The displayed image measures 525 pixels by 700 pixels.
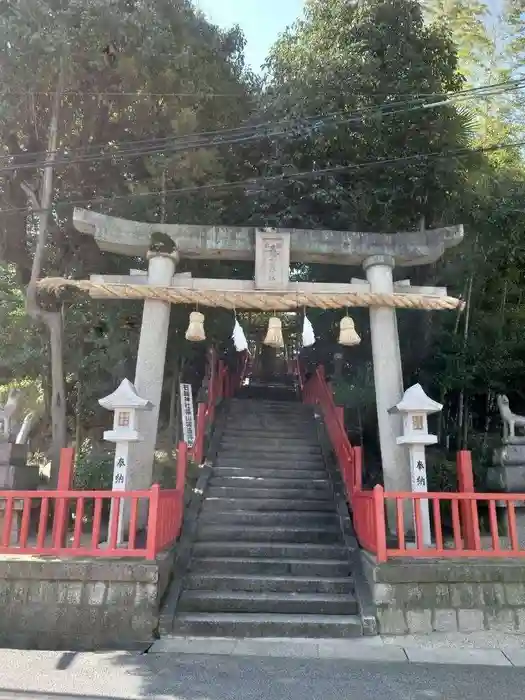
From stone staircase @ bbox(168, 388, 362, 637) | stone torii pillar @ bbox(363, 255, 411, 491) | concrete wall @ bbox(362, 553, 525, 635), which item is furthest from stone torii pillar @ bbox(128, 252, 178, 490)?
concrete wall @ bbox(362, 553, 525, 635)

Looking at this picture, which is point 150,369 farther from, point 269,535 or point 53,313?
point 53,313

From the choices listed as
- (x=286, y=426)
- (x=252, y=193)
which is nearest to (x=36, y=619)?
(x=286, y=426)

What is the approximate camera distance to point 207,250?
25.6ft

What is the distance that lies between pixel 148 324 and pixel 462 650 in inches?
220

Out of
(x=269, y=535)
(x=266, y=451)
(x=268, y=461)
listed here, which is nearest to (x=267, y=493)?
(x=269, y=535)

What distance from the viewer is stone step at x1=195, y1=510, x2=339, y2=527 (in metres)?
7.48

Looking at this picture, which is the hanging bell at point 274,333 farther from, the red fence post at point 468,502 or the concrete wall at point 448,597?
the concrete wall at point 448,597

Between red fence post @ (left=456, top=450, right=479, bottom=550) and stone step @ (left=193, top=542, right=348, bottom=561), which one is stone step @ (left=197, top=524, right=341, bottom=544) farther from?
red fence post @ (left=456, top=450, right=479, bottom=550)

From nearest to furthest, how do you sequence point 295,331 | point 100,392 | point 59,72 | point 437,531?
point 437,531
point 59,72
point 100,392
point 295,331

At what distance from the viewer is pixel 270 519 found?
295 inches

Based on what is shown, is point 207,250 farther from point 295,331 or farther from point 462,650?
point 295,331

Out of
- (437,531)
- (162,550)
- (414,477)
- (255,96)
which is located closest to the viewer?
(437,531)

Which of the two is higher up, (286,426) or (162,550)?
(286,426)

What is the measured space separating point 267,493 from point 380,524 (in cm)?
280
